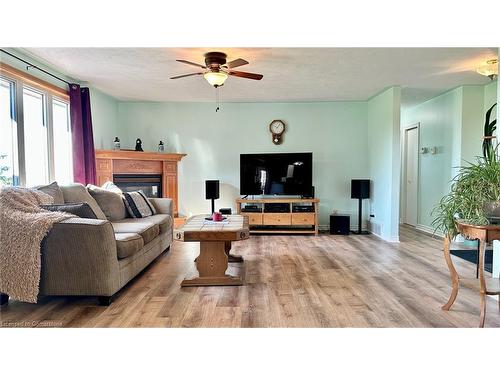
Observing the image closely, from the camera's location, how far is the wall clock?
6.01m

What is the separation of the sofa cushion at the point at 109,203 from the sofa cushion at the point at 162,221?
31 cm

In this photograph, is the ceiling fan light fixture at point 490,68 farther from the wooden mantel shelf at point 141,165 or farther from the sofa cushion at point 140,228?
the wooden mantel shelf at point 141,165

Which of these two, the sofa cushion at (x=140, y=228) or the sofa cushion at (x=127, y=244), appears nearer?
the sofa cushion at (x=127, y=244)

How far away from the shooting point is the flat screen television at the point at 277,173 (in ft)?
18.7

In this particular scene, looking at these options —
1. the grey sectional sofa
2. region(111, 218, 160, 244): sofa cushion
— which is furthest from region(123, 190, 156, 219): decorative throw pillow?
the grey sectional sofa

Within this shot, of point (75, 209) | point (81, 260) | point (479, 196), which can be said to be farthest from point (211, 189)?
point (479, 196)

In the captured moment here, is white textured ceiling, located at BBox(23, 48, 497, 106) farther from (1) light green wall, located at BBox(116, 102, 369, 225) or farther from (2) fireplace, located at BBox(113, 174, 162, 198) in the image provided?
(2) fireplace, located at BBox(113, 174, 162, 198)

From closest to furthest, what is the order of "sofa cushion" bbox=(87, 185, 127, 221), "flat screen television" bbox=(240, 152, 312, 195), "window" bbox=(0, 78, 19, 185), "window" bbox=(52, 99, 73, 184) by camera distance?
"window" bbox=(0, 78, 19, 185) → "sofa cushion" bbox=(87, 185, 127, 221) → "window" bbox=(52, 99, 73, 184) → "flat screen television" bbox=(240, 152, 312, 195)

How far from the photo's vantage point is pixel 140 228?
330cm

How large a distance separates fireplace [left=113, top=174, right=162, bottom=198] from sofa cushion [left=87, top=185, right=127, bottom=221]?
1.38 meters

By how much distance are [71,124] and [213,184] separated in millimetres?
2279

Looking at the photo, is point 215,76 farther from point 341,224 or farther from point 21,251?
point 341,224

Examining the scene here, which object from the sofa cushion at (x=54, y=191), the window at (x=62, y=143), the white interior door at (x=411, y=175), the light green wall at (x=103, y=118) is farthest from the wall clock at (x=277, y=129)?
the sofa cushion at (x=54, y=191)
